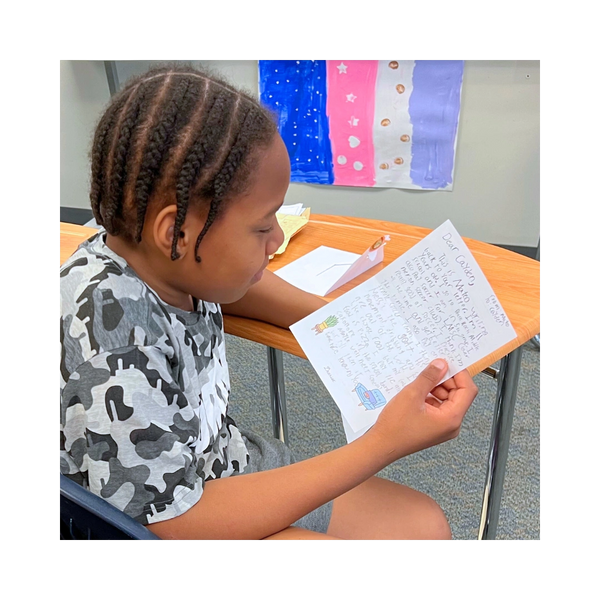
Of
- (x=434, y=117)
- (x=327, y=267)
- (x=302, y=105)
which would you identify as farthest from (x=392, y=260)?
(x=302, y=105)

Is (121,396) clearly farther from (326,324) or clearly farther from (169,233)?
(326,324)

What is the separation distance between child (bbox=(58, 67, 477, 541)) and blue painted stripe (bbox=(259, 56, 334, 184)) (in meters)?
1.84

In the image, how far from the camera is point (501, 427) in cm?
100

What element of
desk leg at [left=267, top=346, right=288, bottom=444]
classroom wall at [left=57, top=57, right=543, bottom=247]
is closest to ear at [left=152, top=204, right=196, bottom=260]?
desk leg at [left=267, top=346, right=288, bottom=444]

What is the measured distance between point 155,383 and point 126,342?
0.05 m

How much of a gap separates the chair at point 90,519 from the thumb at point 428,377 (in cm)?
33

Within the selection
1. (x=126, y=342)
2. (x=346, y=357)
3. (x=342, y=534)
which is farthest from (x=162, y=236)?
(x=342, y=534)

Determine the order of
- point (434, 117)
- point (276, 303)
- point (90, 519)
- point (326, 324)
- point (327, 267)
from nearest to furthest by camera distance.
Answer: point (90, 519)
point (326, 324)
point (276, 303)
point (327, 267)
point (434, 117)

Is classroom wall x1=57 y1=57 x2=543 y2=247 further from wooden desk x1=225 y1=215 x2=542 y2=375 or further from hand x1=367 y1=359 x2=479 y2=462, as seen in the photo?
Result: hand x1=367 y1=359 x2=479 y2=462

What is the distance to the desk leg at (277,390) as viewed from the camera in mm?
1302

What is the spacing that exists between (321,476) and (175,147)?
37cm
